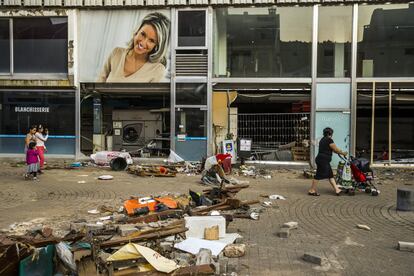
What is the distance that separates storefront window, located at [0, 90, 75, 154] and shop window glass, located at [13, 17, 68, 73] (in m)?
1.00

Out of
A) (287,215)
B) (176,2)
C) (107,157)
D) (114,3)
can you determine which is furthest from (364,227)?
(114,3)

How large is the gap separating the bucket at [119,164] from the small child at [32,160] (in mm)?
2719

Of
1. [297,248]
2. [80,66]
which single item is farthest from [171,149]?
[297,248]

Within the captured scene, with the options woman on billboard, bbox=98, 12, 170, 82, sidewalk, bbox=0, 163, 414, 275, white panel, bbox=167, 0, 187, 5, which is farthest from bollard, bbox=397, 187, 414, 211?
white panel, bbox=167, 0, 187, 5

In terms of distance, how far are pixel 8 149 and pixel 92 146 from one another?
3206mm

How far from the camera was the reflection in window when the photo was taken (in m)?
17.1

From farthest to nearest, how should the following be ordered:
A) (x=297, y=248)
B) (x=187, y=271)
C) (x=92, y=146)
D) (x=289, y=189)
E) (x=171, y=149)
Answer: (x=92, y=146), (x=171, y=149), (x=289, y=189), (x=297, y=248), (x=187, y=271)

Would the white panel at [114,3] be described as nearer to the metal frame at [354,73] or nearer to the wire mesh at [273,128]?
the wire mesh at [273,128]

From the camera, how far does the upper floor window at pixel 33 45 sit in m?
17.7

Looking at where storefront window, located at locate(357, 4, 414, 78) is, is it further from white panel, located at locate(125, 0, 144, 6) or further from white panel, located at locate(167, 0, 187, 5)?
white panel, located at locate(125, 0, 144, 6)

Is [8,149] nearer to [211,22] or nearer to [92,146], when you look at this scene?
[92,146]

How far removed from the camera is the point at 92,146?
1845 centimetres

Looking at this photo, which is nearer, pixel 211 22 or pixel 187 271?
pixel 187 271

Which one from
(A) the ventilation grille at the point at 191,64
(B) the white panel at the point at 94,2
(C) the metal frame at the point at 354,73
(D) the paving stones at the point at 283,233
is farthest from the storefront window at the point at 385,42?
(D) the paving stones at the point at 283,233
